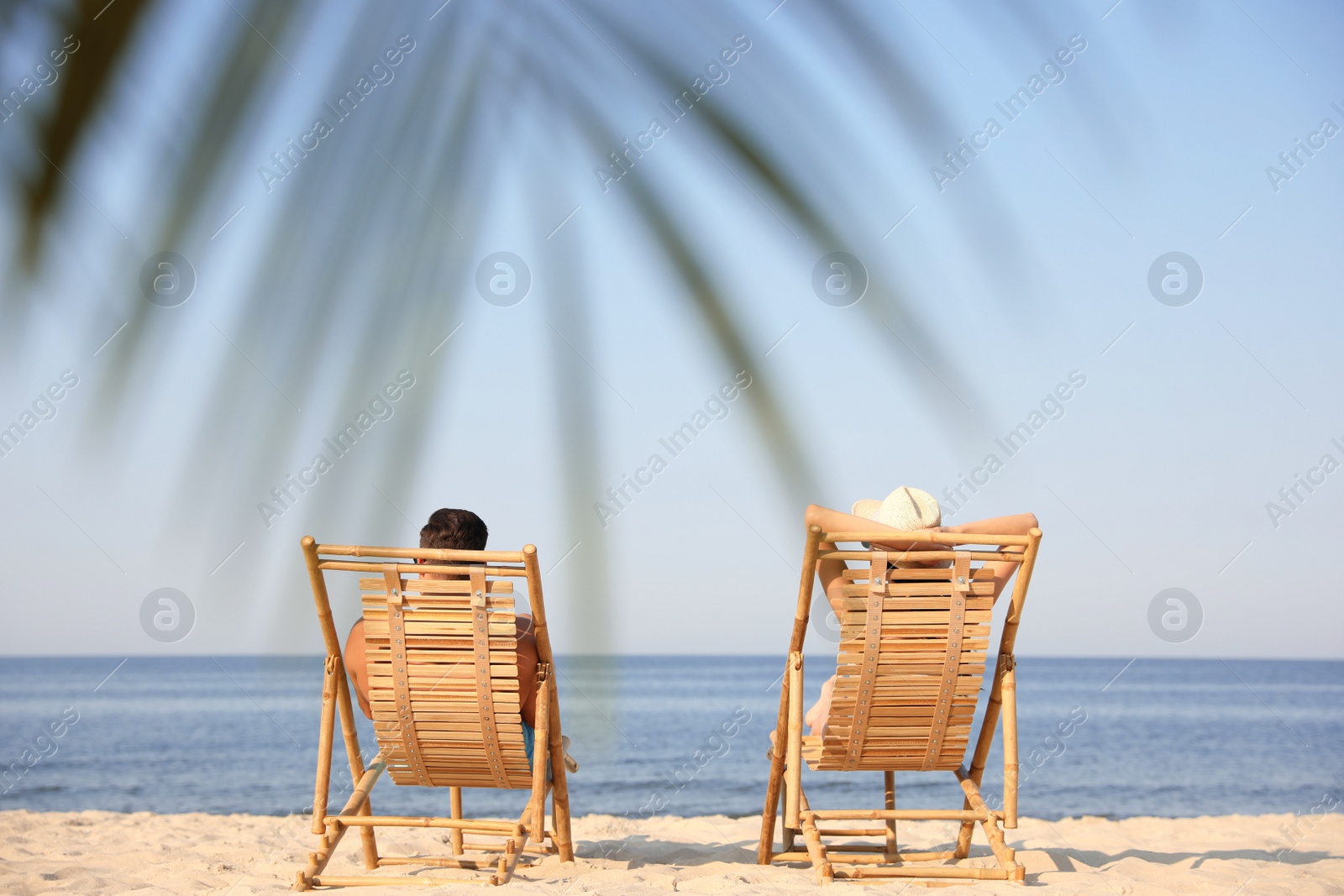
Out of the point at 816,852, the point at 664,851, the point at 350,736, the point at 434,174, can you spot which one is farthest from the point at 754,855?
the point at 434,174

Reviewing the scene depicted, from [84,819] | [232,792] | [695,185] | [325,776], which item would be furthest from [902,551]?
[232,792]

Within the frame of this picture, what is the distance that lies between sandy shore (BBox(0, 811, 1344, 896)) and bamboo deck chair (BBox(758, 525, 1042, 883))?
0.22 m

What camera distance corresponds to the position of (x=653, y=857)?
4586 millimetres

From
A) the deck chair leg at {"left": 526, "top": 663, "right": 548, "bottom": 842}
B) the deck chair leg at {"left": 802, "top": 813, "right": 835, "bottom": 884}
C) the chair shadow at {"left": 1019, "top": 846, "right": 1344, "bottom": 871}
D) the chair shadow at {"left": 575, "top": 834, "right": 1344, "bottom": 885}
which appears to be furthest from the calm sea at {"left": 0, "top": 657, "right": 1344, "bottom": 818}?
the chair shadow at {"left": 1019, "top": 846, "right": 1344, "bottom": 871}

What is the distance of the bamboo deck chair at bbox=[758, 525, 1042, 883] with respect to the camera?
3.50 m

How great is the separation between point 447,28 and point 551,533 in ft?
0.75

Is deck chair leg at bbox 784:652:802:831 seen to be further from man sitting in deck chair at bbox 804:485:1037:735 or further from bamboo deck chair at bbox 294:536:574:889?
bamboo deck chair at bbox 294:536:574:889

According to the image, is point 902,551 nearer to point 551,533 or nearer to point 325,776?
point 325,776

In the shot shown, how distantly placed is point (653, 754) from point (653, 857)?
52.4 ft

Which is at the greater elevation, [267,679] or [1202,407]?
[1202,407]

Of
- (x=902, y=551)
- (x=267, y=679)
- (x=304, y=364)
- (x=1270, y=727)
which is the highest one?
(x=1270, y=727)

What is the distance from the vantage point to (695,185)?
1.42ft

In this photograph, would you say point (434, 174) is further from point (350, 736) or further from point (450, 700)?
point (350, 736)

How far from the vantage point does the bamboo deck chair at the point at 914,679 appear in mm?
3500
